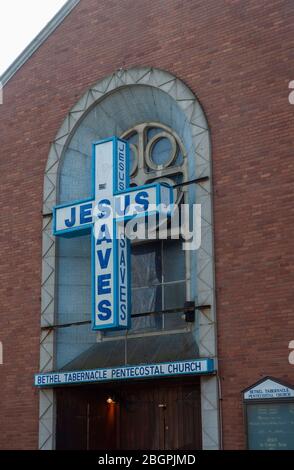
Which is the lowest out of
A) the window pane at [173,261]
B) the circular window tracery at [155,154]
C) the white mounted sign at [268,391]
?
the white mounted sign at [268,391]

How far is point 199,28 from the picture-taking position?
16.5 metres

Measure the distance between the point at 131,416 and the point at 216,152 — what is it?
5952 mm

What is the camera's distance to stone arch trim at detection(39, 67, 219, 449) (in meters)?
14.7

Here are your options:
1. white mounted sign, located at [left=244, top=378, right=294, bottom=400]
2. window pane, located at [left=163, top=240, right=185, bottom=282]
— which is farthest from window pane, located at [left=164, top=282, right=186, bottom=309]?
white mounted sign, located at [left=244, top=378, right=294, bottom=400]

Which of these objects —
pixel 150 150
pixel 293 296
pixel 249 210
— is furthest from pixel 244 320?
pixel 150 150

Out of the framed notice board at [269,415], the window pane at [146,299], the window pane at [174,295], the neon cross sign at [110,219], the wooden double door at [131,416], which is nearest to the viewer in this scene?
the framed notice board at [269,415]

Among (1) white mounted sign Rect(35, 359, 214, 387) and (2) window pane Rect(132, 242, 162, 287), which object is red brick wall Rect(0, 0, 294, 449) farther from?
(2) window pane Rect(132, 242, 162, 287)

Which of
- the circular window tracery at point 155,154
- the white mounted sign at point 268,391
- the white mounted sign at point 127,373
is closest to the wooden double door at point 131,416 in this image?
the white mounted sign at point 127,373

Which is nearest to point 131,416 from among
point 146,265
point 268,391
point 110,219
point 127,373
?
point 127,373

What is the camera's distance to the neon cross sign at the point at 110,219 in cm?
1591

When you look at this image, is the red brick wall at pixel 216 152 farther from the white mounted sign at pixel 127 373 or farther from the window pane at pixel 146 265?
the window pane at pixel 146 265

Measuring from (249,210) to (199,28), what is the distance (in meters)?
4.18

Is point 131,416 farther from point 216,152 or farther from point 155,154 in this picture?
point 216,152

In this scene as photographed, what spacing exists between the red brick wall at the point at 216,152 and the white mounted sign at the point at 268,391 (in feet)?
0.79
